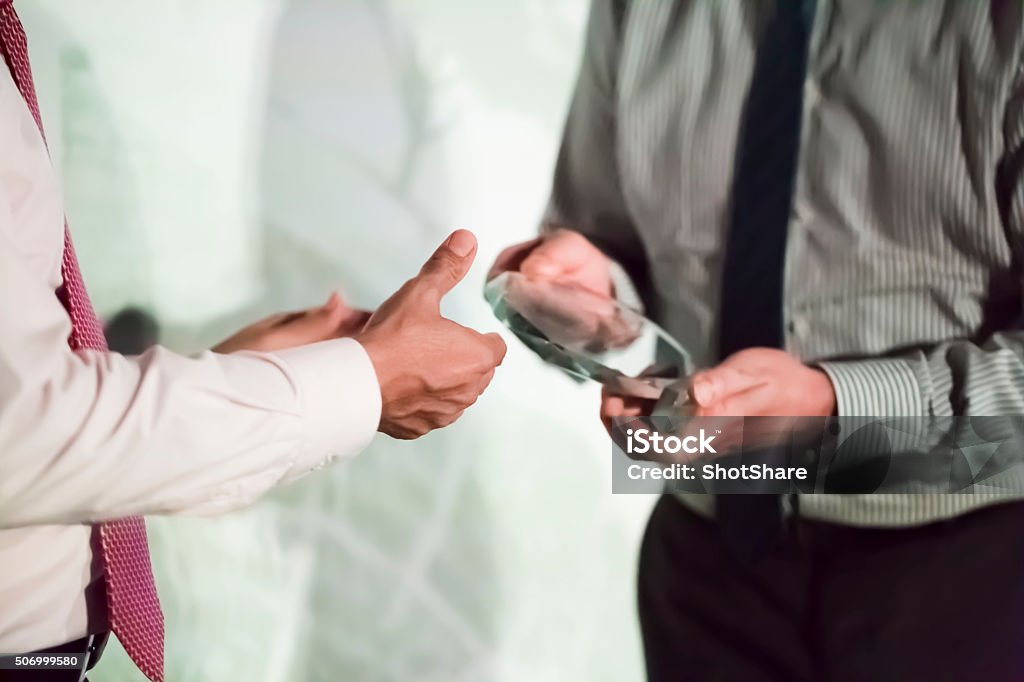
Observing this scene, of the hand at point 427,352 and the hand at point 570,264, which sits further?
the hand at point 570,264

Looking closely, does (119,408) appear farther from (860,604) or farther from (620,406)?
(860,604)

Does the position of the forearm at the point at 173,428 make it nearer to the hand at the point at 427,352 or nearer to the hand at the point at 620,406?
the hand at the point at 427,352

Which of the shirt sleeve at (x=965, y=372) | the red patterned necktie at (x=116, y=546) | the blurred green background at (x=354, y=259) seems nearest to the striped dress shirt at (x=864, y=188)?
the shirt sleeve at (x=965, y=372)

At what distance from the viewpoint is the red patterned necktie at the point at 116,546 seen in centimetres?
64

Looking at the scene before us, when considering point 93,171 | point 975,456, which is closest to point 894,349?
point 975,456

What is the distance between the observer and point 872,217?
2.27 ft

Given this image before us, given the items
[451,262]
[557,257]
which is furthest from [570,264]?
[451,262]

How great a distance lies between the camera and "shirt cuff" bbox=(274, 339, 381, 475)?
0.62 m

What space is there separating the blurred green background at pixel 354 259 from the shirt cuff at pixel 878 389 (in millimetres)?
302

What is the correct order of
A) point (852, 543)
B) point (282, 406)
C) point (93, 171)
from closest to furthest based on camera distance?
1. point (282, 406)
2. point (852, 543)
3. point (93, 171)

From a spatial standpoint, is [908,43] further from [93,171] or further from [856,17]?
[93,171]

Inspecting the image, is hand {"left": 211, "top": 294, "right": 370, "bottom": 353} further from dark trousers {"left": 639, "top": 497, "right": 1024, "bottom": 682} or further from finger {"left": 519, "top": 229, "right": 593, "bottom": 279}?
dark trousers {"left": 639, "top": 497, "right": 1024, "bottom": 682}

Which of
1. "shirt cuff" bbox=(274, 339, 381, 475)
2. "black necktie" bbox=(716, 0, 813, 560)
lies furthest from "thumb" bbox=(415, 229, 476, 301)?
"black necktie" bbox=(716, 0, 813, 560)

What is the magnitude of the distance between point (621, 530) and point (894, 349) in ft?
1.16
